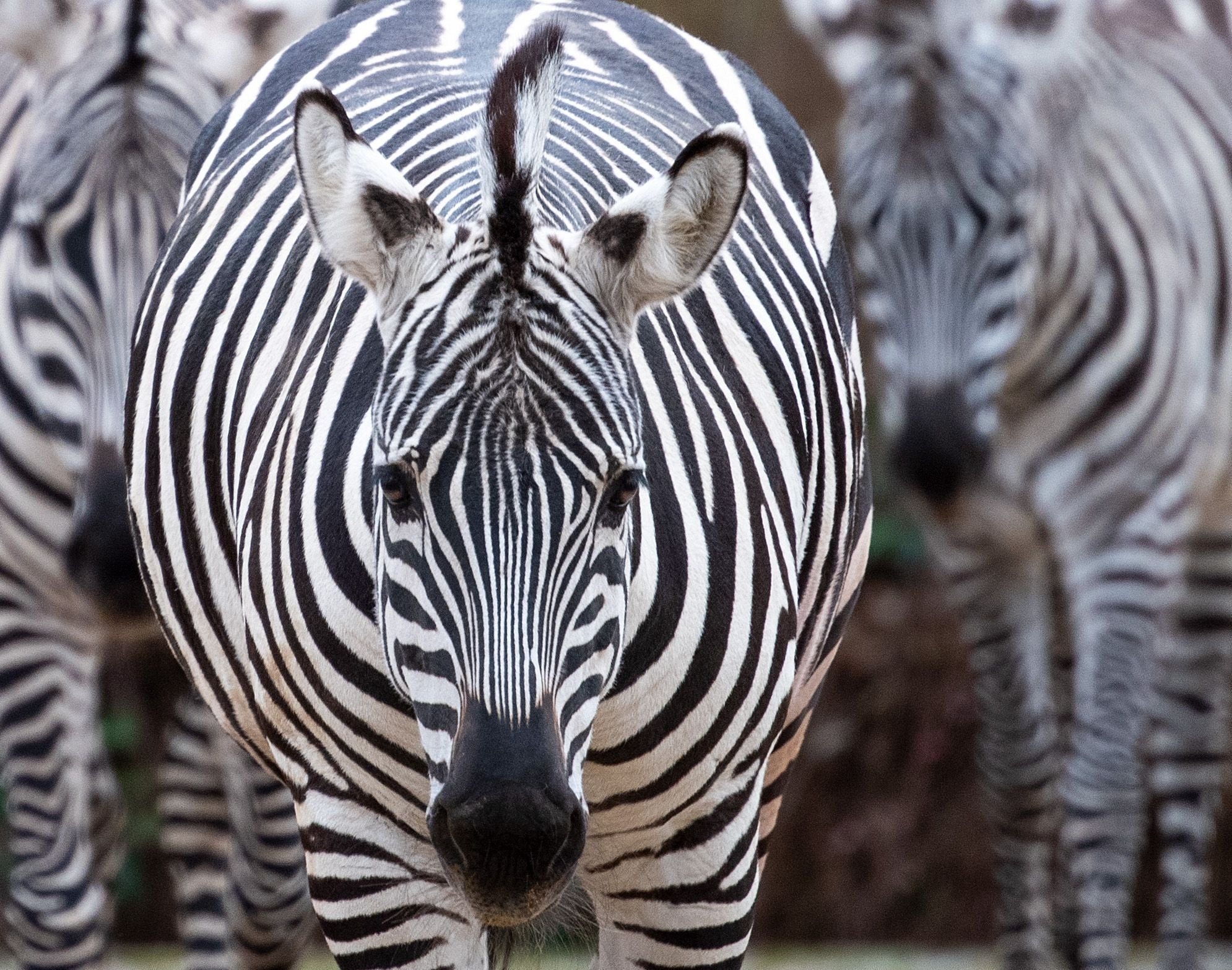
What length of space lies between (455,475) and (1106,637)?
14.6 ft

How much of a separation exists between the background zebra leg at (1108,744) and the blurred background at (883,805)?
2291 millimetres

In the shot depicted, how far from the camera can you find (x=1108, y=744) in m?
6.54

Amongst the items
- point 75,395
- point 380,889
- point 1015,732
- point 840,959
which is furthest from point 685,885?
point 840,959

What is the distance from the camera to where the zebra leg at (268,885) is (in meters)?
5.25

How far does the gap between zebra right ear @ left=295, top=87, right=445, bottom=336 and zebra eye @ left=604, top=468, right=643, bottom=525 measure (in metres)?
0.41

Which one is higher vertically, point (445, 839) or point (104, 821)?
point (104, 821)

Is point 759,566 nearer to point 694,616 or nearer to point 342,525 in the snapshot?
point 694,616

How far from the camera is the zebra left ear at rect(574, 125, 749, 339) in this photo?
9.00 ft

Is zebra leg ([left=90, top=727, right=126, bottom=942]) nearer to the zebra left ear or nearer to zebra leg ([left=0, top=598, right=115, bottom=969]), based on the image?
zebra leg ([left=0, top=598, right=115, bottom=969])

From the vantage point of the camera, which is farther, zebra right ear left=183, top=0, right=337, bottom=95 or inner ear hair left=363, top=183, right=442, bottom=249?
zebra right ear left=183, top=0, right=337, bottom=95

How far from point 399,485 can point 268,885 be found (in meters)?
2.87

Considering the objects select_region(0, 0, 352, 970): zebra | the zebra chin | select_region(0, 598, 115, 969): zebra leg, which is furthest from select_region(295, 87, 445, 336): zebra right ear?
select_region(0, 598, 115, 969): zebra leg

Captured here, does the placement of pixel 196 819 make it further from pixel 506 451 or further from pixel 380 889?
pixel 506 451

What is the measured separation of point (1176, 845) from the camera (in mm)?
7148
